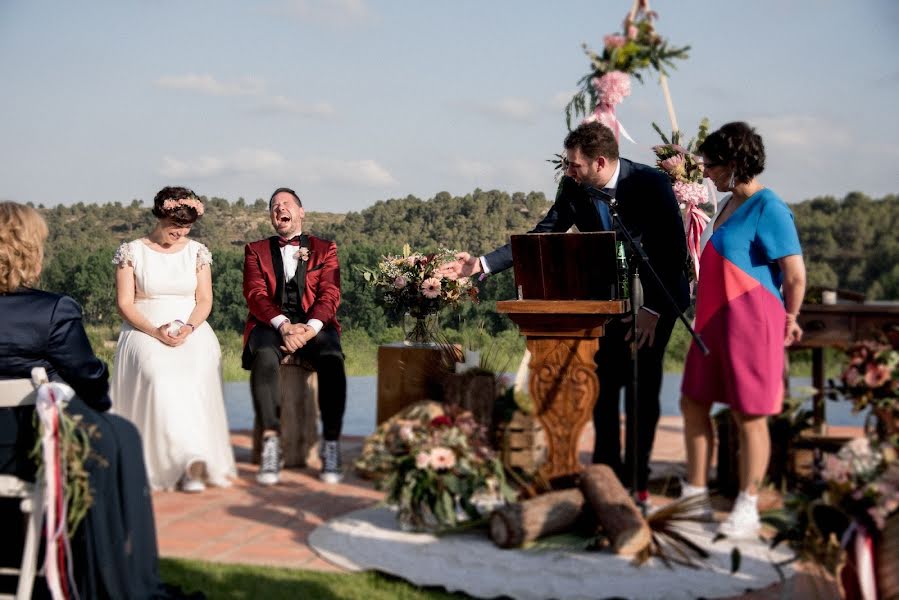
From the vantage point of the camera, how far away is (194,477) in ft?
20.3

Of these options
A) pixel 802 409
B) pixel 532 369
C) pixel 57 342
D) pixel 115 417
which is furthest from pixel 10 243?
pixel 802 409

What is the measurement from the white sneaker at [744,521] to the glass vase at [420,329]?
9.69 feet

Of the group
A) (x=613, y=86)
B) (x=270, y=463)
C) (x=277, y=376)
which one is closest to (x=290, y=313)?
(x=277, y=376)

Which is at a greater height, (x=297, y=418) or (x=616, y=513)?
(x=297, y=418)

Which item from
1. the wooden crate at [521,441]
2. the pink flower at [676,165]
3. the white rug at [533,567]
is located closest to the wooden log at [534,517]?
the white rug at [533,567]

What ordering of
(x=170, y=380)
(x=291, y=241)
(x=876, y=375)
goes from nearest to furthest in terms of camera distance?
(x=876, y=375) < (x=170, y=380) < (x=291, y=241)

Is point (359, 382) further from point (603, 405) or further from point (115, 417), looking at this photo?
point (115, 417)

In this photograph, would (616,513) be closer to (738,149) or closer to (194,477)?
(738,149)

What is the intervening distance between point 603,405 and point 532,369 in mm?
709

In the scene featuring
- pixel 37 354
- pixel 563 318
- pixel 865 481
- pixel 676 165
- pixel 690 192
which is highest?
pixel 676 165

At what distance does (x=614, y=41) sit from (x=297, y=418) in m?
3.47

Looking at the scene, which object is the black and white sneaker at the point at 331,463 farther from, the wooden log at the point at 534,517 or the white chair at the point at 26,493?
the white chair at the point at 26,493

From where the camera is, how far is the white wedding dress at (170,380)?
6238 millimetres

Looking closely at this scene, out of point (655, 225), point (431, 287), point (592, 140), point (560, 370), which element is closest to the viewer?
point (560, 370)
